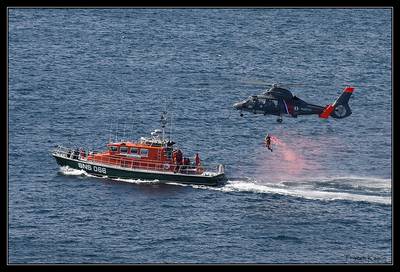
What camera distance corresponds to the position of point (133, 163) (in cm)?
18462

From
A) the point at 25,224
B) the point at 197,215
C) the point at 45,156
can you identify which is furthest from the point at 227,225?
the point at 45,156

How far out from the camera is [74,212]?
554ft

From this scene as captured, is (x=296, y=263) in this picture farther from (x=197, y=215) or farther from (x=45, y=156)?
(x=45, y=156)

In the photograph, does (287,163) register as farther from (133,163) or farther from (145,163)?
(133,163)

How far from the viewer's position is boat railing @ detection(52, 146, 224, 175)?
182 metres

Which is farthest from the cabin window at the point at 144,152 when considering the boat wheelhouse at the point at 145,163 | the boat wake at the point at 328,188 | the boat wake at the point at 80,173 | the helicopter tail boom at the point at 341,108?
the helicopter tail boom at the point at 341,108

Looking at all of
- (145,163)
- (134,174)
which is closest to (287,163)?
(145,163)

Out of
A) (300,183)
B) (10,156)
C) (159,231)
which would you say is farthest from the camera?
(10,156)

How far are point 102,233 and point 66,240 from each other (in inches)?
204

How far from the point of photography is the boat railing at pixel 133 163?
598 feet

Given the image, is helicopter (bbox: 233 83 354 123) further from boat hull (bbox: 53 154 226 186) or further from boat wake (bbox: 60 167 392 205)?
boat hull (bbox: 53 154 226 186)

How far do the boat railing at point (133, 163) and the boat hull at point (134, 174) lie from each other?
2.33 ft

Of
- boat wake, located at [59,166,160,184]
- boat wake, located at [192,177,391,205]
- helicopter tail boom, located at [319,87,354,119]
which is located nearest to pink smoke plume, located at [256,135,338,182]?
boat wake, located at [192,177,391,205]

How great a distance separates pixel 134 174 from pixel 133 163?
1.82 m
